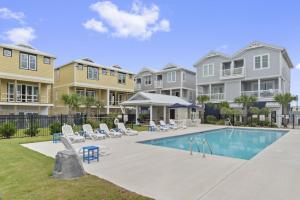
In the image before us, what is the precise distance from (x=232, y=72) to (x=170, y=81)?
1079 centimetres

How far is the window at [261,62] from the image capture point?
28.6 meters

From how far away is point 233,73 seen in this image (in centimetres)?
3139

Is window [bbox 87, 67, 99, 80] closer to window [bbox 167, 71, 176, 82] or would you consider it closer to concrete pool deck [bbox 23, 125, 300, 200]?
window [bbox 167, 71, 176, 82]

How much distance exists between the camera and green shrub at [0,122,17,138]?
549 inches

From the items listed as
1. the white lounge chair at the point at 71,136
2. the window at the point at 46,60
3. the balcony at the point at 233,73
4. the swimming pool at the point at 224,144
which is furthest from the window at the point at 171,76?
the white lounge chair at the point at 71,136

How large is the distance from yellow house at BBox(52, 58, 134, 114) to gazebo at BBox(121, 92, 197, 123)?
5276 millimetres

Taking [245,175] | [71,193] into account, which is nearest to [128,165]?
[71,193]

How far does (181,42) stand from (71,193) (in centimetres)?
2163

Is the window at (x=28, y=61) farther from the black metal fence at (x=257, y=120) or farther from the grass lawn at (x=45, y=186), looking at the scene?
the black metal fence at (x=257, y=120)

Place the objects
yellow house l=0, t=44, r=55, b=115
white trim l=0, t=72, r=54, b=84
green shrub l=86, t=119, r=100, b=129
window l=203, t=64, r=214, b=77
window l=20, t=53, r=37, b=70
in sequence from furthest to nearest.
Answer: window l=203, t=64, r=214, b=77 < window l=20, t=53, r=37, b=70 < yellow house l=0, t=44, r=55, b=115 < white trim l=0, t=72, r=54, b=84 < green shrub l=86, t=119, r=100, b=129

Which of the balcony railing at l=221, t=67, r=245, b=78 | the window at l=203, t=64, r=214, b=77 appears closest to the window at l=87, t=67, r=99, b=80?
the window at l=203, t=64, r=214, b=77

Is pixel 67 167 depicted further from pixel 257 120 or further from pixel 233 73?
pixel 233 73

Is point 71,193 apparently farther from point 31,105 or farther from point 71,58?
point 71,58

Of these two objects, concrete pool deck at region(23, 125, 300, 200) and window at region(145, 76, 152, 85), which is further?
window at region(145, 76, 152, 85)
